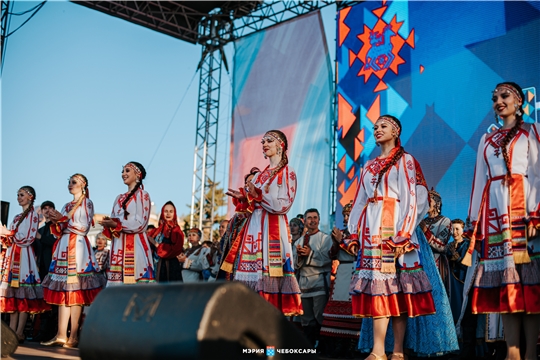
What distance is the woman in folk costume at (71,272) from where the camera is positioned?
6277mm

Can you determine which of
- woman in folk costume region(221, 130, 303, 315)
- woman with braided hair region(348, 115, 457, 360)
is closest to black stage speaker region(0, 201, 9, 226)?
woman in folk costume region(221, 130, 303, 315)

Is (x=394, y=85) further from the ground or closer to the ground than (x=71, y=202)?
further from the ground

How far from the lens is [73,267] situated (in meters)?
6.33

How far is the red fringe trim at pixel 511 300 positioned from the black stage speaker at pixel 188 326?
150cm

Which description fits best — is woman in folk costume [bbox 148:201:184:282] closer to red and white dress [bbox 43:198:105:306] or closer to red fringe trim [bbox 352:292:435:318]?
red and white dress [bbox 43:198:105:306]

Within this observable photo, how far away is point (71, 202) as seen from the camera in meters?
6.58

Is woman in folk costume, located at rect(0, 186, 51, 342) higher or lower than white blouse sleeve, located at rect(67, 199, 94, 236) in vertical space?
lower

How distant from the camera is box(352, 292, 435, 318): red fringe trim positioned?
4.03 m

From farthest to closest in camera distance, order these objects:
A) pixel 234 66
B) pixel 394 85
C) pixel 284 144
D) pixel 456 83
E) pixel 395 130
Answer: pixel 234 66 → pixel 394 85 → pixel 456 83 → pixel 284 144 → pixel 395 130

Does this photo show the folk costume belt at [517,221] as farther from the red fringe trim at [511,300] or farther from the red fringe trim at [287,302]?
the red fringe trim at [287,302]

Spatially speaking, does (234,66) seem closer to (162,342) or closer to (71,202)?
(71,202)

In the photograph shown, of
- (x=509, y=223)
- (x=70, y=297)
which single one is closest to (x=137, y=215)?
(x=70, y=297)

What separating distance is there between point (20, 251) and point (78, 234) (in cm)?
100

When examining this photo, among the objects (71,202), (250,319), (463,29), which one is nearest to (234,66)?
(463,29)
